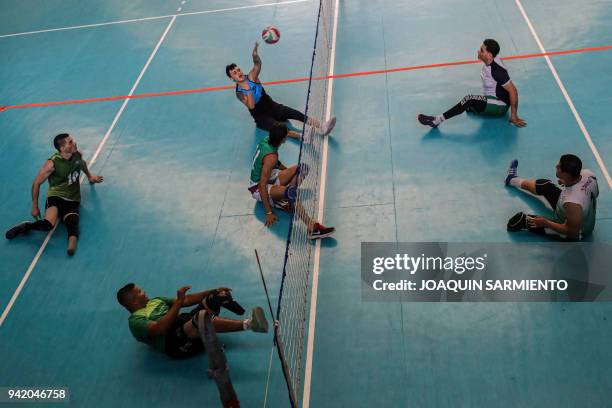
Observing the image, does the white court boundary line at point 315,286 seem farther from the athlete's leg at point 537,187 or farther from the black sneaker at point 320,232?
the athlete's leg at point 537,187

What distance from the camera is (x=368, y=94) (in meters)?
9.52

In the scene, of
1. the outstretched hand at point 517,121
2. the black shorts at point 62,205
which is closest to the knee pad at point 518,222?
the outstretched hand at point 517,121

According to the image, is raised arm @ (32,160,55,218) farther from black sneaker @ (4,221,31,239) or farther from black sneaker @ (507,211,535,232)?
black sneaker @ (507,211,535,232)

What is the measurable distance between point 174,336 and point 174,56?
7402mm

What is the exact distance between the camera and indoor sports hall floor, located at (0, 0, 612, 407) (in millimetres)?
5676

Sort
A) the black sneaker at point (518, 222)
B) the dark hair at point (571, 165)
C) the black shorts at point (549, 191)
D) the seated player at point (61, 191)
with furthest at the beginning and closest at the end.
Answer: the seated player at point (61, 191)
the black shorts at point (549, 191)
the black sneaker at point (518, 222)
the dark hair at point (571, 165)

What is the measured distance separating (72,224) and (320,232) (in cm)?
359

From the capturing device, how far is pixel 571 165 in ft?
19.3

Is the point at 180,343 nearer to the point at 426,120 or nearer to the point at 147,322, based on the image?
the point at 147,322

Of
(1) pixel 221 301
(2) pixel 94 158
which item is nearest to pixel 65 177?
(2) pixel 94 158

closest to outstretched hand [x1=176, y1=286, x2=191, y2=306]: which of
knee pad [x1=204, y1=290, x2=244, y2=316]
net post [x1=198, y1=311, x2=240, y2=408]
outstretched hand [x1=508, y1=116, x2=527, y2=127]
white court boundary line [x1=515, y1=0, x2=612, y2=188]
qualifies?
knee pad [x1=204, y1=290, x2=244, y2=316]

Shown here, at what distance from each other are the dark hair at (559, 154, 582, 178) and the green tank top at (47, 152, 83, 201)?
6.54 meters

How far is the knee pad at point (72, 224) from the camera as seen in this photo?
7.73m

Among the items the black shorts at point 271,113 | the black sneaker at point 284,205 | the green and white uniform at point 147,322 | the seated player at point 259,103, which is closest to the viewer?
the green and white uniform at point 147,322
